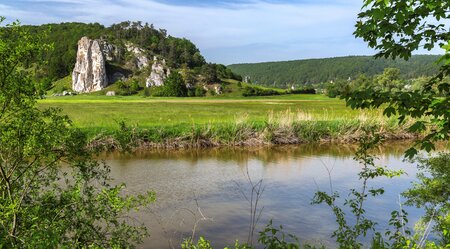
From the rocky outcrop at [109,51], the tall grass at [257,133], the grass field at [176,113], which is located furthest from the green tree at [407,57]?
the rocky outcrop at [109,51]

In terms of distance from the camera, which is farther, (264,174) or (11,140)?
(264,174)

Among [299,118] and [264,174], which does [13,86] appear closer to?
[264,174]

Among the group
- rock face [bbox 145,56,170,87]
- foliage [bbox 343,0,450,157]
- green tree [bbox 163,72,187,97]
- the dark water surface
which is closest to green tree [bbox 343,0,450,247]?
foliage [bbox 343,0,450,157]

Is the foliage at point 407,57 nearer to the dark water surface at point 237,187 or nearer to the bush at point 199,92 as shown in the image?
the dark water surface at point 237,187

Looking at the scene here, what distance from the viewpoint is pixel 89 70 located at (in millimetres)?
169875

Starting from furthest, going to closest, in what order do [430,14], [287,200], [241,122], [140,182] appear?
[241,122] → [140,182] → [287,200] → [430,14]

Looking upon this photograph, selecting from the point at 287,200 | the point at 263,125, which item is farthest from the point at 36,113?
the point at 263,125

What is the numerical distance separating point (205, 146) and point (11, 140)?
64.7 ft

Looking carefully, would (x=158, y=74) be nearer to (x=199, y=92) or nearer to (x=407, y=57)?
(x=199, y=92)

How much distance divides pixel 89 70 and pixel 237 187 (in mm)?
165724

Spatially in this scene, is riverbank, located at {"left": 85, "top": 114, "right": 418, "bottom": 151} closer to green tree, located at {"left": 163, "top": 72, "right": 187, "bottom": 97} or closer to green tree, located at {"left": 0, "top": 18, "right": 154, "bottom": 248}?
green tree, located at {"left": 0, "top": 18, "right": 154, "bottom": 248}

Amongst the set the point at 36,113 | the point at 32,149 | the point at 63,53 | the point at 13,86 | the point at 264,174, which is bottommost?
the point at 264,174

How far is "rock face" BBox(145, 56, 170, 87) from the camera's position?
15062 centimetres

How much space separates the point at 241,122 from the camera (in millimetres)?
26609
